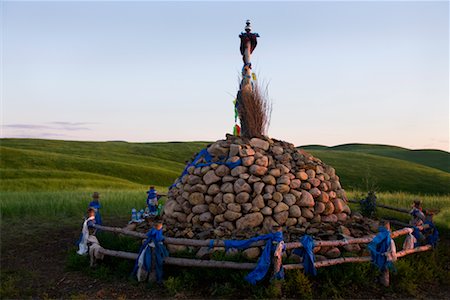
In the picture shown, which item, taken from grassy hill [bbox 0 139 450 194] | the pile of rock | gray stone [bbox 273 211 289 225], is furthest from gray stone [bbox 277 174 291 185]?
grassy hill [bbox 0 139 450 194]

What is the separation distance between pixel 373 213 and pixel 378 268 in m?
5.29

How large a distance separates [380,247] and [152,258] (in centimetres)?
493

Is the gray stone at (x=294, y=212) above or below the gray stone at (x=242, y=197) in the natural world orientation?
below

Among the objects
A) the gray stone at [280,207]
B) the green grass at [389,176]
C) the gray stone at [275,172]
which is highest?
the gray stone at [275,172]

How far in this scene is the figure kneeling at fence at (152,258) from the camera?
742cm

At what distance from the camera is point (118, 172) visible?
3200 cm

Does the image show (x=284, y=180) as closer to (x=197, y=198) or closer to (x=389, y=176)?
(x=197, y=198)

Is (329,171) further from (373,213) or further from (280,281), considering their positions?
(280,281)

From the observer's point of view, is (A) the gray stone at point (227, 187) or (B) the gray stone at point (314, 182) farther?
(B) the gray stone at point (314, 182)

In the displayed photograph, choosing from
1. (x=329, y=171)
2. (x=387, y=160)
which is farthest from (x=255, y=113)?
(x=387, y=160)

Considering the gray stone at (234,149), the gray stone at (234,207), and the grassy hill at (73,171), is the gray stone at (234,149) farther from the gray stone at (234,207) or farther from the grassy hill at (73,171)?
the grassy hill at (73,171)

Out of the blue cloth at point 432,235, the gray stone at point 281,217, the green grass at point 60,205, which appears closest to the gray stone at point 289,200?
the gray stone at point 281,217

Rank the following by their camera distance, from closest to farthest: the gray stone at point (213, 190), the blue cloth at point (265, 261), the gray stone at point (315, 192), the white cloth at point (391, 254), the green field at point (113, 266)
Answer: the blue cloth at point (265, 261) → the green field at point (113, 266) → the white cloth at point (391, 254) → the gray stone at point (213, 190) → the gray stone at point (315, 192)

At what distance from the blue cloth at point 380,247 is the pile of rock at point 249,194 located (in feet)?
4.90
